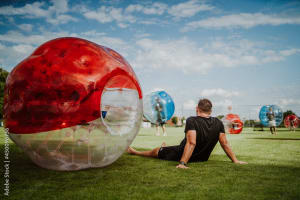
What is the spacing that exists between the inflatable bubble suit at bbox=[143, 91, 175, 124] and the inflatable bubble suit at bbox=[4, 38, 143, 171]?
1184 cm

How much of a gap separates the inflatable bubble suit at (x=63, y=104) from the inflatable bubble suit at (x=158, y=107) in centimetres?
1184

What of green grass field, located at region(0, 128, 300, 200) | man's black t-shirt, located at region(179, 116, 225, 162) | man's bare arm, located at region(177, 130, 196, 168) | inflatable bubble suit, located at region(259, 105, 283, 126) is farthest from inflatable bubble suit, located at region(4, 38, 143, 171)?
inflatable bubble suit, located at region(259, 105, 283, 126)

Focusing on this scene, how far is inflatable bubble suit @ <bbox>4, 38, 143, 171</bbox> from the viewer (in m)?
3.21

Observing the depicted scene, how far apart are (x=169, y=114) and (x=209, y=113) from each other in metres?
11.4

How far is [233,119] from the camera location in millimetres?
17969

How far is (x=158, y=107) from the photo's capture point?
1557 cm

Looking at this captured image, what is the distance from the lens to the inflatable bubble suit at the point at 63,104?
321 cm

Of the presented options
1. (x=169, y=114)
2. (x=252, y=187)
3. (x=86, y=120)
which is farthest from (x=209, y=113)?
(x=169, y=114)

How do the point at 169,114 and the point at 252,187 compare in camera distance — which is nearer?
the point at 252,187

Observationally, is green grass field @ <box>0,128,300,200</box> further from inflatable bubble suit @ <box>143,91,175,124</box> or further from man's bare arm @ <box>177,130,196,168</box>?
inflatable bubble suit @ <box>143,91,175,124</box>

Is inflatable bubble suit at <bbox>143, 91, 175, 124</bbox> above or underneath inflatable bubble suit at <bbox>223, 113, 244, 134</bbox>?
above

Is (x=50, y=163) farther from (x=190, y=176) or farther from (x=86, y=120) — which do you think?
(x=190, y=176)

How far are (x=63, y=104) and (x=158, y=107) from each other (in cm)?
1250

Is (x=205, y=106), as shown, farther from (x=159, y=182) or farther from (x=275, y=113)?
(x=275, y=113)
